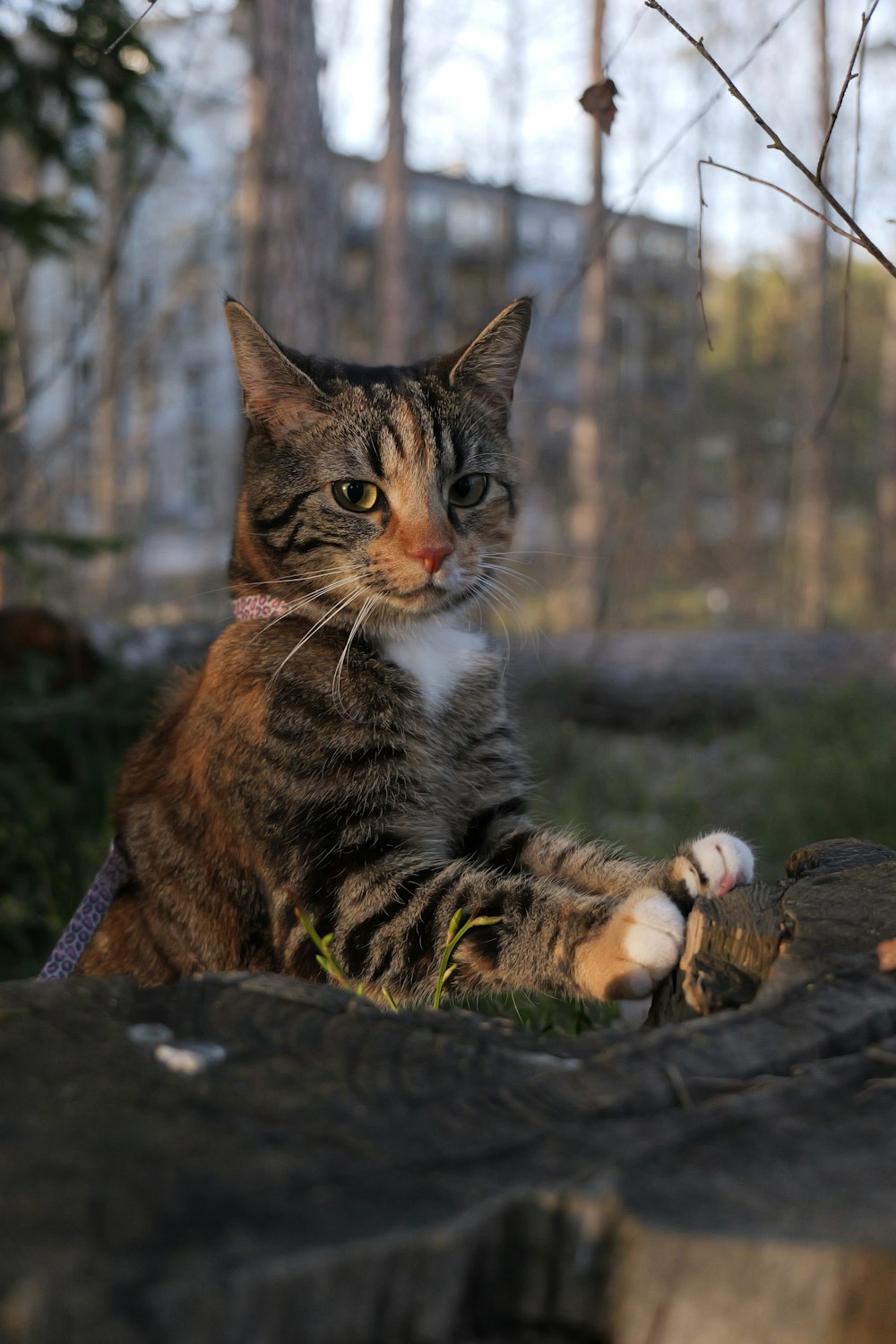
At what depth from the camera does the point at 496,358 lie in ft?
9.56

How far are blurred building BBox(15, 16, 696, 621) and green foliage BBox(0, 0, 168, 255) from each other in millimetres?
9179

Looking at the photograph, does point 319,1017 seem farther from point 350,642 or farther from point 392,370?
point 392,370

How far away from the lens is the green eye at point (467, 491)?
2.75m

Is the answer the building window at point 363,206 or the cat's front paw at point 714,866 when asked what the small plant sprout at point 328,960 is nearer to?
the cat's front paw at point 714,866

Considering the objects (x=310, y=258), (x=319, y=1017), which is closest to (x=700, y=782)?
(x=310, y=258)

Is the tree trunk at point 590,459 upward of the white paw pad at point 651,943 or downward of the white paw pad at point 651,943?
upward

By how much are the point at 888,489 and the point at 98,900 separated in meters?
15.3

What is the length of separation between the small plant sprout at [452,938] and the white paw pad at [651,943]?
0.93 feet

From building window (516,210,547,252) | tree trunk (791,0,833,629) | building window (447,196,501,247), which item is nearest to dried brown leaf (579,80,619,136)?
tree trunk (791,0,833,629)

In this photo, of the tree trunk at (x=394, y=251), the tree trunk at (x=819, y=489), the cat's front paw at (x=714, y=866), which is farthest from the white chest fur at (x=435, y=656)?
the tree trunk at (x=819, y=489)

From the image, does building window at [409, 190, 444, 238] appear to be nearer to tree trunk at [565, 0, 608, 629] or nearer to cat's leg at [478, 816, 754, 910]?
tree trunk at [565, 0, 608, 629]

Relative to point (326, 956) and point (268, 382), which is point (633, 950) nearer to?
point (326, 956)

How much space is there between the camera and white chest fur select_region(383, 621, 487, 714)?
255 cm

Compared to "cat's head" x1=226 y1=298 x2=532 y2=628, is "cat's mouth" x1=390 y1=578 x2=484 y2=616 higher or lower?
lower
